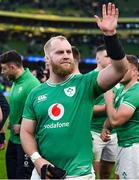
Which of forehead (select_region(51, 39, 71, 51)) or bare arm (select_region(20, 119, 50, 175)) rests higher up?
forehead (select_region(51, 39, 71, 51))

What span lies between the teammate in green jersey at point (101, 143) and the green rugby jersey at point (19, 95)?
0.98m

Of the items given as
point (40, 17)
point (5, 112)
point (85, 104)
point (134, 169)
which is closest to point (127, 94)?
point (134, 169)

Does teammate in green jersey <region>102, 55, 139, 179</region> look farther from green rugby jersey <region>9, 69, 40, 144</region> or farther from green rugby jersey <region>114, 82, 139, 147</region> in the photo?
green rugby jersey <region>9, 69, 40, 144</region>

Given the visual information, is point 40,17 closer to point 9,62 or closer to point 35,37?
point 35,37

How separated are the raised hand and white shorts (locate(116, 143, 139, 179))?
1.85 meters

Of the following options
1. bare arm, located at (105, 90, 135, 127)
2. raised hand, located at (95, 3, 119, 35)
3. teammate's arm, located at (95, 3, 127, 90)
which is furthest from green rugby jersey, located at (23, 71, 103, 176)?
bare arm, located at (105, 90, 135, 127)

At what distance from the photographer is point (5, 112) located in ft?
18.4

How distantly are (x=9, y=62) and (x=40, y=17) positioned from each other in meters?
48.5

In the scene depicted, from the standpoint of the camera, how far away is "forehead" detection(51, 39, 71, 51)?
165 inches

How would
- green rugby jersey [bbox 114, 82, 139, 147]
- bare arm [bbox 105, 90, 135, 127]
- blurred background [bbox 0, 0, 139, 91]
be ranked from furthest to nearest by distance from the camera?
blurred background [bbox 0, 0, 139, 91] < green rugby jersey [bbox 114, 82, 139, 147] < bare arm [bbox 105, 90, 135, 127]

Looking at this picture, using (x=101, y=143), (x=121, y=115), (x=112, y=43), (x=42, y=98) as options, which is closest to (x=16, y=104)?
(x=101, y=143)

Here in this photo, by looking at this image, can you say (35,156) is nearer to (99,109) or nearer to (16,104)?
→ (16,104)

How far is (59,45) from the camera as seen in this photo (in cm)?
421

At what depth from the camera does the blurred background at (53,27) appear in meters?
55.6
